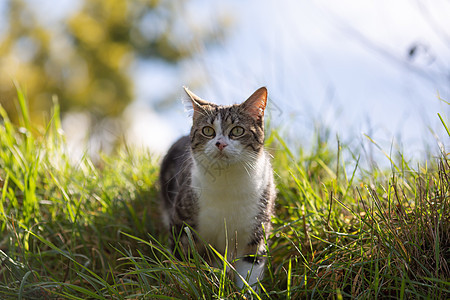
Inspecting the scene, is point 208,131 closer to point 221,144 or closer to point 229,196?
point 221,144

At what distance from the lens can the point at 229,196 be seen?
6.12 ft

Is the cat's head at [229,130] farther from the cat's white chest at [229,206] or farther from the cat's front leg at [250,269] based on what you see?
the cat's front leg at [250,269]

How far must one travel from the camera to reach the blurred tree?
47.3 ft

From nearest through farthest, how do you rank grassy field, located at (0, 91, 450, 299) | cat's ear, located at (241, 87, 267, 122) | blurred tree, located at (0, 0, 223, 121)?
grassy field, located at (0, 91, 450, 299)
cat's ear, located at (241, 87, 267, 122)
blurred tree, located at (0, 0, 223, 121)

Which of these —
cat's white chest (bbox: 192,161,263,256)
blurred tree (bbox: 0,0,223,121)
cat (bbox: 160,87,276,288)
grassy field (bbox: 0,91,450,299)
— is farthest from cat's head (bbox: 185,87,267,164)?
blurred tree (bbox: 0,0,223,121)

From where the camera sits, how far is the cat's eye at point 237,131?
1.96 meters

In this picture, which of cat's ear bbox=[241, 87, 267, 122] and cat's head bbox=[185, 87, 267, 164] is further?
cat's ear bbox=[241, 87, 267, 122]

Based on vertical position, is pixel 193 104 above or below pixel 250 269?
above

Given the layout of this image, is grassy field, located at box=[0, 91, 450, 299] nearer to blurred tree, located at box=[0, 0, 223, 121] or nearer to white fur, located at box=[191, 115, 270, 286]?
white fur, located at box=[191, 115, 270, 286]

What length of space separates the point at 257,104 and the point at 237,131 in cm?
18

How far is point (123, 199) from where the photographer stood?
2438 millimetres

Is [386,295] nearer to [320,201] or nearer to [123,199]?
[320,201]

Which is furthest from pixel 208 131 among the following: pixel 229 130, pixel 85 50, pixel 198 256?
pixel 85 50

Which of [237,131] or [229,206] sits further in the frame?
[237,131]
